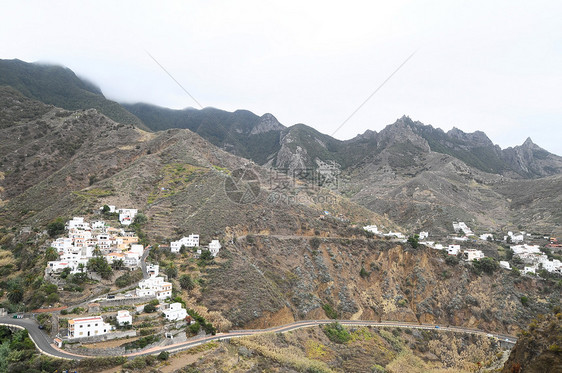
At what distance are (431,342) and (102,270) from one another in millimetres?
37933

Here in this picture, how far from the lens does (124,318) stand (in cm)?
2628

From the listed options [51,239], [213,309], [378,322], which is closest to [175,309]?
[213,309]

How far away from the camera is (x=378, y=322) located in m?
43.2

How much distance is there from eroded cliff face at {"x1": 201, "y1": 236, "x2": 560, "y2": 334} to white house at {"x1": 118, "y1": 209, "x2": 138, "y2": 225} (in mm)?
15401

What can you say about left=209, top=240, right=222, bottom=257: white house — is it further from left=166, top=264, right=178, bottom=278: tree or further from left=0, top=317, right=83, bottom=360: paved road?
left=0, top=317, right=83, bottom=360: paved road

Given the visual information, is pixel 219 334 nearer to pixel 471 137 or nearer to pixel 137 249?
pixel 137 249

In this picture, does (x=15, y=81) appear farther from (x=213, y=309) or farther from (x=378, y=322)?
(x=378, y=322)

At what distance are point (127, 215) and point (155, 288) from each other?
18.5 metres

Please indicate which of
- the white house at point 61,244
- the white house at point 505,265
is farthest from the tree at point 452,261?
the white house at point 61,244

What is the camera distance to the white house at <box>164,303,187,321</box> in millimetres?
28641

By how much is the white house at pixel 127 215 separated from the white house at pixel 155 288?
16.0 metres

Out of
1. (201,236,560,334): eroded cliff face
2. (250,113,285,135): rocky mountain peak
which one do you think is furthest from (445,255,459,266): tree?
(250,113,285,135): rocky mountain peak

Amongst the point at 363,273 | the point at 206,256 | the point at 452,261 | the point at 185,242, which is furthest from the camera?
the point at 452,261

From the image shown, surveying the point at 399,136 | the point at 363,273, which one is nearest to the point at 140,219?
the point at 363,273
